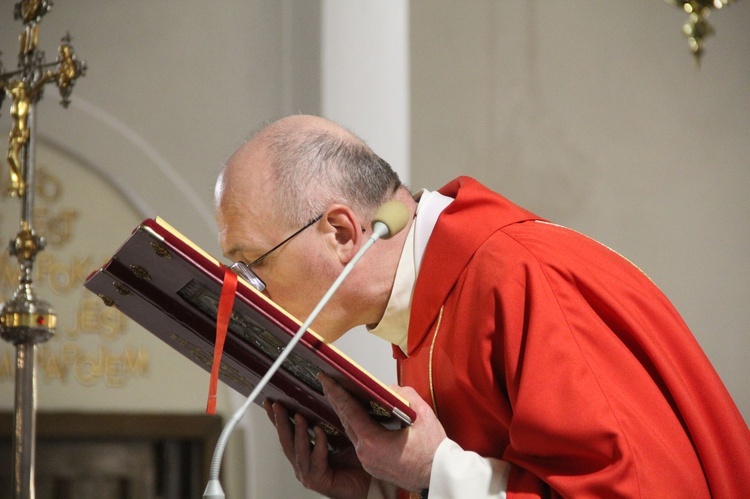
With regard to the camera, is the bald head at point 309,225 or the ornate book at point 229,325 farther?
the bald head at point 309,225

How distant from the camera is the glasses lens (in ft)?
7.29

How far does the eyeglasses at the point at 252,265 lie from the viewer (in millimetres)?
2223

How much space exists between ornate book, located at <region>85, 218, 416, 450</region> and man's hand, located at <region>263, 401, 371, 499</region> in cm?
3

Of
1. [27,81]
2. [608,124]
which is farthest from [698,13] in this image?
[27,81]

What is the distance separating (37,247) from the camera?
3014 mm

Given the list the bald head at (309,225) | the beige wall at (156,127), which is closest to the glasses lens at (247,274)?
the bald head at (309,225)

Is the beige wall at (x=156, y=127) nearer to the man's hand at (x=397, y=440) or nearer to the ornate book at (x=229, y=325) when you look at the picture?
the ornate book at (x=229, y=325)

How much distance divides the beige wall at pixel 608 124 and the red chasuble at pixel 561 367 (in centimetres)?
196

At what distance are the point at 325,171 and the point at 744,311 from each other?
97.9 inches

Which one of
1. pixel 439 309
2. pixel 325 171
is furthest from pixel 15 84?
pixel 439 309

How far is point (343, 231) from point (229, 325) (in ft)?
1.42

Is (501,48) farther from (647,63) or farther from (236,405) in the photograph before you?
(236,405)

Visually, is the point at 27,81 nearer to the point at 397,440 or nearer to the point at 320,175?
the point at 320,175

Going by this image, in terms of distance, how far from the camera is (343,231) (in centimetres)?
237
